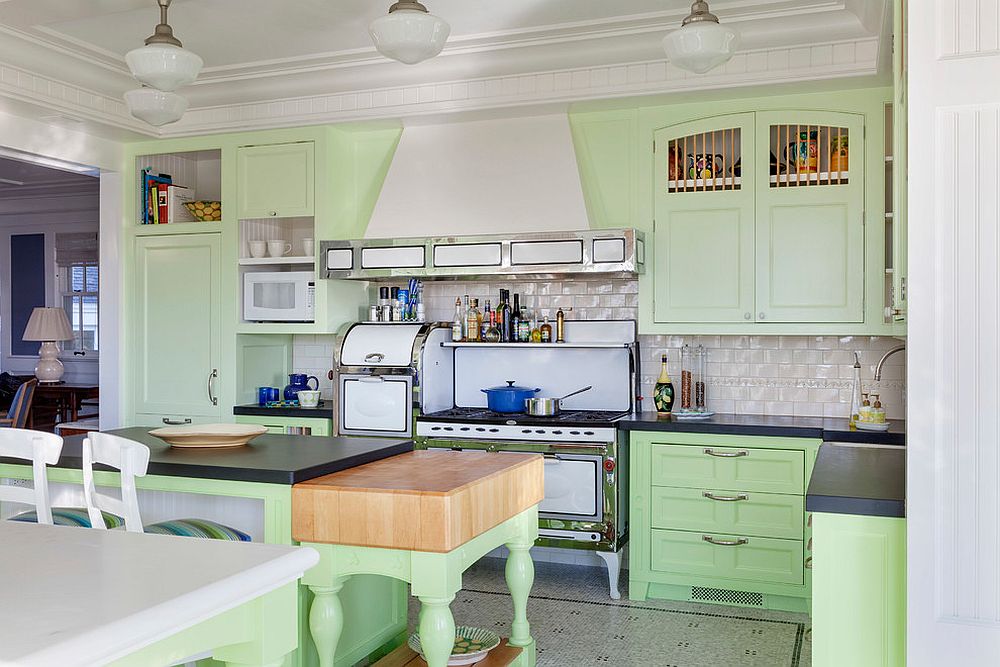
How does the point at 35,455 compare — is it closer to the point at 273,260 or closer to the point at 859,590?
the point at 859,590

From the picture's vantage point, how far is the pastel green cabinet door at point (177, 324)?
5.93 m

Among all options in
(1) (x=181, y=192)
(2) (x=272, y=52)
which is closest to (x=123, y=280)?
(1) (x=181, y=192)

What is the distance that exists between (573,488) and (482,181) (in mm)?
1843

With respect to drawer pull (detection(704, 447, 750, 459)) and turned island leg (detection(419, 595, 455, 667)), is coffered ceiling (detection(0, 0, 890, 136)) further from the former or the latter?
turned island leg (detection(419, 595, 455, 667))

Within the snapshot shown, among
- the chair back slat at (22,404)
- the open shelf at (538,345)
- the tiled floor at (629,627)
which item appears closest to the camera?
the tiled floor at (629,627)

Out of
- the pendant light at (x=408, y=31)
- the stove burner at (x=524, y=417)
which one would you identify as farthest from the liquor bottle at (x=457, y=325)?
the pendant light at (x=408, y=31)

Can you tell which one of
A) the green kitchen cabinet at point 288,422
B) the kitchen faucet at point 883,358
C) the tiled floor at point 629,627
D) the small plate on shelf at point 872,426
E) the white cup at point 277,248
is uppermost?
the white cup at point 277,248

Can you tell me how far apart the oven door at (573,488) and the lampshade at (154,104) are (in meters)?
2.52

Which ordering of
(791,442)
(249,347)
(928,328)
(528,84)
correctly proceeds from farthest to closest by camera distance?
(249,347) → (528,84) → (791,442) → (928,328)

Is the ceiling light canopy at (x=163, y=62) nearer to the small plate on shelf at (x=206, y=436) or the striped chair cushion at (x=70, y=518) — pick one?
the small plate on shelf at (x=206, y=436)

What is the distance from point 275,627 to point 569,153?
3.96 m

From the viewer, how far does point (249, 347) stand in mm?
6027

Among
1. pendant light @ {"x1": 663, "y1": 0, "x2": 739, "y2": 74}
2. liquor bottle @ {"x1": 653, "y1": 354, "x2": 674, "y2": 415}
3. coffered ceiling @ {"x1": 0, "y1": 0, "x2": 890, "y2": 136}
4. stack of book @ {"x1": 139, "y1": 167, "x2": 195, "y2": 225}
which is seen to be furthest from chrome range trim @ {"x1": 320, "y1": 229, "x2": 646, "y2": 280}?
pendant light @ {"x1": 663, "y1": 0, "x2": 739, "y2": 74}

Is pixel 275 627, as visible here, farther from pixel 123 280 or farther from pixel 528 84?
pixel 123 280
